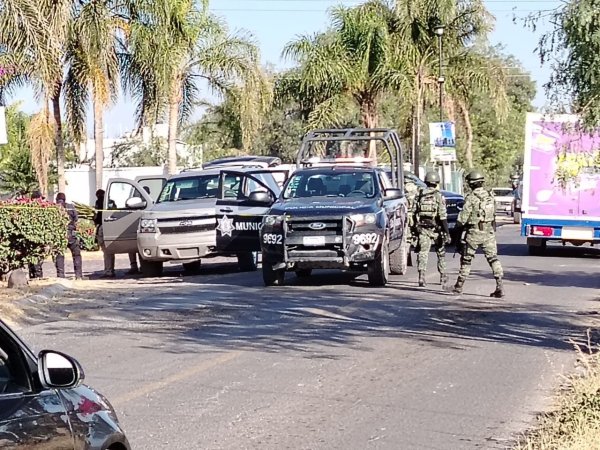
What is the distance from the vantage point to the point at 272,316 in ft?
47.5

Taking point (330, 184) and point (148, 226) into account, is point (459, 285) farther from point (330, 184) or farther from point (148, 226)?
point (148, 226)

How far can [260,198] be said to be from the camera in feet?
65.4

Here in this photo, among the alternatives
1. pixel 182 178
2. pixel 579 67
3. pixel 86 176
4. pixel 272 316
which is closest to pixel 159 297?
pixel 272 316

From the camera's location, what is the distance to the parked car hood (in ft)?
57.7

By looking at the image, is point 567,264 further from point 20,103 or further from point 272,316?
point 20,103

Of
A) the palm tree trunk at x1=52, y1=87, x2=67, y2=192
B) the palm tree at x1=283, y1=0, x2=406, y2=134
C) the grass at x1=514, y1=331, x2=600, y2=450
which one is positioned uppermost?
the palm tree at x1=283, y1=0, x2=406, y2=134

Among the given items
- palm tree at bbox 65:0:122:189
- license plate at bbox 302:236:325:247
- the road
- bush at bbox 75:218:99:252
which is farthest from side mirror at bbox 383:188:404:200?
bush at bbox 75:218:99:252

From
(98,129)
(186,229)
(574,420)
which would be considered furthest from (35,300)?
(98,129)

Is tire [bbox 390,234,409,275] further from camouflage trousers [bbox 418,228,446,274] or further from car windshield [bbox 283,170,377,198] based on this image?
camouflage trousers [bbox 418,228,446,274]

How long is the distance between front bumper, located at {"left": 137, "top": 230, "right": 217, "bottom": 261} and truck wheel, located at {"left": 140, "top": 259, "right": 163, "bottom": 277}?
3.94 feet

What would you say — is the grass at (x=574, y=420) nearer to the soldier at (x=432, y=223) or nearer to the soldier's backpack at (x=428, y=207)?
the soldier at (x=432, y=223)

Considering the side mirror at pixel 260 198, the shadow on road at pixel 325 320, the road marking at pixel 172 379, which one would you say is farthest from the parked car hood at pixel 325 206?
the road marking at pixel 172 379

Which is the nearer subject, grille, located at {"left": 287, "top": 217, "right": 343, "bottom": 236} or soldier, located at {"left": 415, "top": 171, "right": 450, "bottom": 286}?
grille, located at {"left": 287, "top": 217, "right": 343, "bottom": 236}

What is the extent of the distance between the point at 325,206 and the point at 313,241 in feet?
2.07
